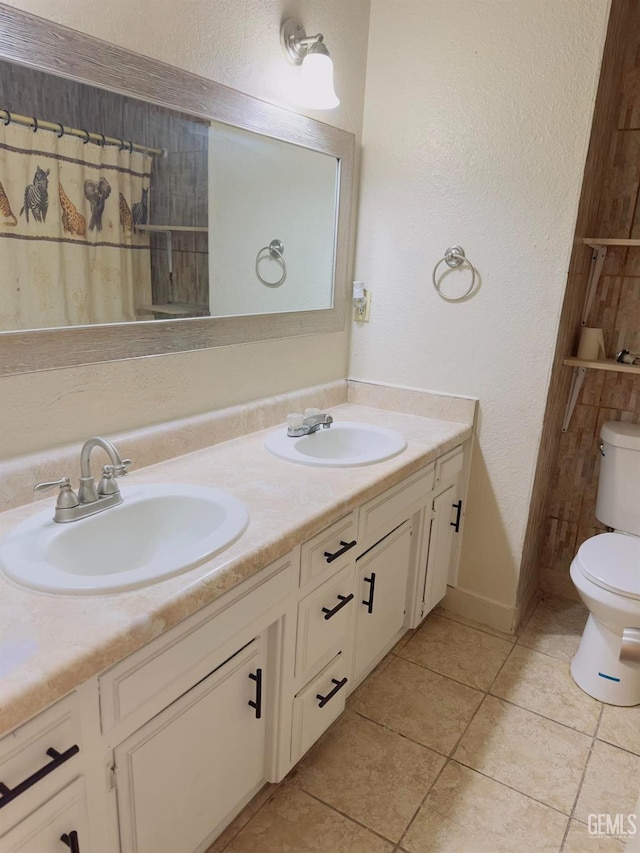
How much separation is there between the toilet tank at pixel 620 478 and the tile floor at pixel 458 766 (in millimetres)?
524

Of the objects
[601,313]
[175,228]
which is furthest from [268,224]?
[601,313]

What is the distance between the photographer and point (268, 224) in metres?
1.87

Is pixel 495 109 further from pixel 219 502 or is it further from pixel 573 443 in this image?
pixel 219 502

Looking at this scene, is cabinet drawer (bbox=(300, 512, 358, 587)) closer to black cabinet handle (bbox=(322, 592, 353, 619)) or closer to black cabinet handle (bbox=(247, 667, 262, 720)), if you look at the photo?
black cabinet handle (bbox=(322, 592, 353, 619))

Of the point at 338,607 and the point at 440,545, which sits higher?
the point at 338,607

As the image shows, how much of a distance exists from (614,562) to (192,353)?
1500 mm

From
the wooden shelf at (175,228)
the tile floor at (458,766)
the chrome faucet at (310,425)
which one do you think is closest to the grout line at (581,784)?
the tile floor at (458,766)

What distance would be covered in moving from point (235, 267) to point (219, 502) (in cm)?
78

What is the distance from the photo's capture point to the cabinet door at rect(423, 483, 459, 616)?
203cm

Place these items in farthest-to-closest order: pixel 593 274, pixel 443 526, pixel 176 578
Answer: pixel 593 274 < pixel 443 526 < pixel 176 578

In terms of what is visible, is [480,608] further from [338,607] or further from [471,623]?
[338,607]

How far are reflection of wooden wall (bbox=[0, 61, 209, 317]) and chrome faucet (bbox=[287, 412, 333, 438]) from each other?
48cm

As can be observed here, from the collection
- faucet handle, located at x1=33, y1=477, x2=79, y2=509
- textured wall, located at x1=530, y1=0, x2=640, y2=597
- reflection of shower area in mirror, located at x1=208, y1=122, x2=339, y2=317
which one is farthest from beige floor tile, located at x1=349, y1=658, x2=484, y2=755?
reflection of shower area in mirror, located at x1=208, y1=122, x2=339, y2=317

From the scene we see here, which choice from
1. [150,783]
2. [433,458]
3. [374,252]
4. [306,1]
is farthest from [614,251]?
[150,783]
